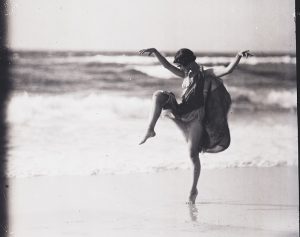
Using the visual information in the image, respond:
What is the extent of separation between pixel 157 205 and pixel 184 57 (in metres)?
0.54

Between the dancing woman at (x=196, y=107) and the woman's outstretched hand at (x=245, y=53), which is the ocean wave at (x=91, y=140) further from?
the woman's outstretched hand at (x=245, y=53)

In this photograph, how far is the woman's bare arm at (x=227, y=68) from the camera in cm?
189

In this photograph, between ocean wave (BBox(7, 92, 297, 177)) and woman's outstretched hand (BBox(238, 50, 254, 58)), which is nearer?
ocean wave (BBox(7, 92, 297, 177))

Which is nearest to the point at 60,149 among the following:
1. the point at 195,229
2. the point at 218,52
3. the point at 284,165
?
the point at 195,229

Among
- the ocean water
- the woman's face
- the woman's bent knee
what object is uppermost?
the woman's face

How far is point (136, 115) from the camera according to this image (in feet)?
6.07

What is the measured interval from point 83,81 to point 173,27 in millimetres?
386

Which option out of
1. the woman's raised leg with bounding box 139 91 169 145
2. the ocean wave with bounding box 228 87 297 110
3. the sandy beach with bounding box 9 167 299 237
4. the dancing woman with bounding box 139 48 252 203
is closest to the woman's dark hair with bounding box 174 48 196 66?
the dancing woman with bounding box 139 48 252 203

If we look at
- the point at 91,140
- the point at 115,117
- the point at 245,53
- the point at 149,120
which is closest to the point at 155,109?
the point at 149,120

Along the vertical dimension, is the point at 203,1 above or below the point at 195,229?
above

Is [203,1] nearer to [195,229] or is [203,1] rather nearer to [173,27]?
[173,27]

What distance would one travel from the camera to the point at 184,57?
1.87 metres

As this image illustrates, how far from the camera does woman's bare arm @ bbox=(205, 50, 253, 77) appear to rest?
1.89 m

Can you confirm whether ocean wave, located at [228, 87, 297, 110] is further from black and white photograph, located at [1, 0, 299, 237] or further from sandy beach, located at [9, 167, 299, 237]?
sandy beach, located at [9, 167, 299, 237]
